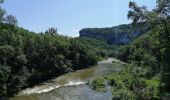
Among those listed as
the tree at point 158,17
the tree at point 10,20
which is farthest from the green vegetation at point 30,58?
the tree at point 158,17

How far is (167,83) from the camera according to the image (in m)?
32.1

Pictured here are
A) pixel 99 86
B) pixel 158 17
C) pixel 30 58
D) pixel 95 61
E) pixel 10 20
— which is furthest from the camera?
pixel 95 61

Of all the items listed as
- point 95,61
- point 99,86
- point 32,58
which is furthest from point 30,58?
point 95,61

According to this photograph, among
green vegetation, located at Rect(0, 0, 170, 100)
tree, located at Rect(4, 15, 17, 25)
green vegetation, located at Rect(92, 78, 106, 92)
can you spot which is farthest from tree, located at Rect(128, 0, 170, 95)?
green vegetation, located at Rect(92, 78, 106, 92)

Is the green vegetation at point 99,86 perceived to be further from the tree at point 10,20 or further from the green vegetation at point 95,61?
the tree at point 10,20

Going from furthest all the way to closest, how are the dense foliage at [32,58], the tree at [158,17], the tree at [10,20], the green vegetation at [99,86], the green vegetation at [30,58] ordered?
1. the green vegetation at [99,86]
2. the dense foliage at [32,58]
3. the green vegetation at [30,58]
4. the tree at [158,17]
5. the tree at [10,20]

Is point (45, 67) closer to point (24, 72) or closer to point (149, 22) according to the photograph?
point (24, 72)

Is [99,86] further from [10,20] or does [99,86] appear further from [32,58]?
[10,20]

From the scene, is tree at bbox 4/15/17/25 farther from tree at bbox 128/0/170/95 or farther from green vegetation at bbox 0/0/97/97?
tree at bbox 128/0/170/95

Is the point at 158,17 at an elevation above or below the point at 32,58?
above

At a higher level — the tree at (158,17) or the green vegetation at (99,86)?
the tree at (158,17)

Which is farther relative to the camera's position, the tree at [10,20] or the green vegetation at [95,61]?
the green vegetation at [95,61]

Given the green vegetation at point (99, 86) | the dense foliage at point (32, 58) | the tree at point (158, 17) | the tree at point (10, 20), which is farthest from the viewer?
the green vegetation at point (99, 86)

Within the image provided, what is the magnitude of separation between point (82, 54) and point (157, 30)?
72004mm
